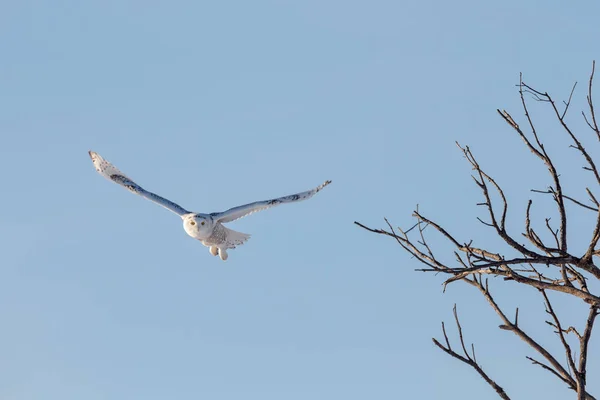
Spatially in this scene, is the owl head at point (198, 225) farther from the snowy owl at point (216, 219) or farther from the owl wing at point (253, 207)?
the owl wing at point (253, 207)

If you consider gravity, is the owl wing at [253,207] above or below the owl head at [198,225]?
above

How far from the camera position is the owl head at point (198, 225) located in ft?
47.8

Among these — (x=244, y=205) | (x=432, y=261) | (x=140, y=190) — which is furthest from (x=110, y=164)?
(x=432, y=261)

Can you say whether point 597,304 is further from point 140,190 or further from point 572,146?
point 140,190

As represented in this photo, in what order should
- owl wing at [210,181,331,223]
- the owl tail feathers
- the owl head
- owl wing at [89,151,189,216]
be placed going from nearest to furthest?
the owl head
owl wing at [210,181,331,223]
the owl tail feathers
owl wing at [89,151,189,216]

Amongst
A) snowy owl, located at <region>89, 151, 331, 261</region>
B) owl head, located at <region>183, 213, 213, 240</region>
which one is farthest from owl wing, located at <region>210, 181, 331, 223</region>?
owl head, located at <region>183, 213, 213, 240</region>

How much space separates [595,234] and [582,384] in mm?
812

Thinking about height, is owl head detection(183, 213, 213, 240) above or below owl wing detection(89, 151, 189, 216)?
below

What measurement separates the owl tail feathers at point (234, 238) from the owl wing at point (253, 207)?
22cm

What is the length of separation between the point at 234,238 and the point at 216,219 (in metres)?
0.69

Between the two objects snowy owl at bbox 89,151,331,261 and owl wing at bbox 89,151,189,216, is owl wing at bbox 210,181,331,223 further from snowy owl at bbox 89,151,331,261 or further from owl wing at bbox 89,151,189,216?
owl wing at bbox 89,151,189,216

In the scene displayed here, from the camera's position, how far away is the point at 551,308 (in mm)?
5430

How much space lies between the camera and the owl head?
14562mm

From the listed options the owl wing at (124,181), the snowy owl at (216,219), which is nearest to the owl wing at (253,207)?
the snowy owl at (216,219)
